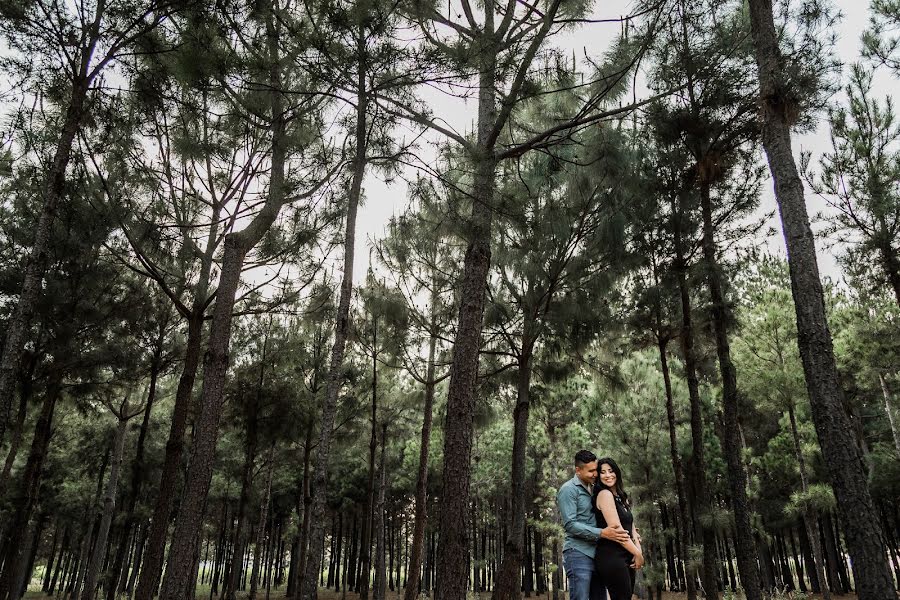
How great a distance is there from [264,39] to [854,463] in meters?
7.05

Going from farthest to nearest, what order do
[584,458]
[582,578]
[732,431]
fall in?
1. [732,431]
2. [584,458]
3. [582,578]

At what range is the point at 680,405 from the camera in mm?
17141

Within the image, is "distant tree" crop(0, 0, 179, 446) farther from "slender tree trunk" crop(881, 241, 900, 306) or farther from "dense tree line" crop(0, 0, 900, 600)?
"slender tree trunk" crop(881, 241, 900, 306)

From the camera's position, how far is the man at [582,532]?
315 cm

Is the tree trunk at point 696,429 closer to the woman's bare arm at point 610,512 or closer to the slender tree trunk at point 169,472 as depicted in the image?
the woman's bare arm at point 610,512

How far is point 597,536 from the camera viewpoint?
315 centimetres

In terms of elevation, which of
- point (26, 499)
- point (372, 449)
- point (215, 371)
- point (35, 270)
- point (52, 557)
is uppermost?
point (35, 270)

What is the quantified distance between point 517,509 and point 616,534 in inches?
218

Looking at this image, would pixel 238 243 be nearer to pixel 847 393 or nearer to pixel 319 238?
pixel 319 238

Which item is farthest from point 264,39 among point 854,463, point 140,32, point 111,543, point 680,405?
point 111,543

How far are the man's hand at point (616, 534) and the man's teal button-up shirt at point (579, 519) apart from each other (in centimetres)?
7

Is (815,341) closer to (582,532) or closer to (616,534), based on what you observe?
(616,534)

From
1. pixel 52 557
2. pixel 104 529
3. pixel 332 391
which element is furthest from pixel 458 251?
pixel 52 557

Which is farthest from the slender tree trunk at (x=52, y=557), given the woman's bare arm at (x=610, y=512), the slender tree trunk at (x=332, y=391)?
the woman's bare arm at (x=610, y=512)
